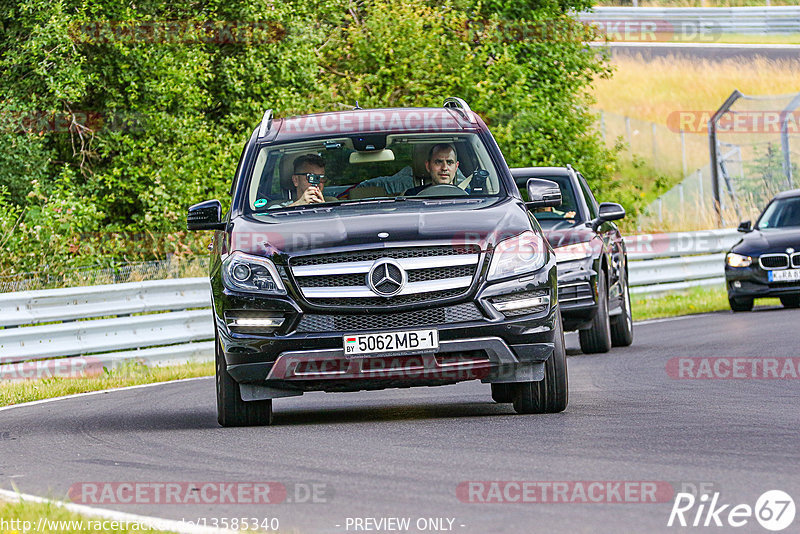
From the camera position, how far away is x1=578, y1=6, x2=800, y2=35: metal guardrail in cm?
5928

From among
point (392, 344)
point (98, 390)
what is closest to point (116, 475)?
point (392, 344)

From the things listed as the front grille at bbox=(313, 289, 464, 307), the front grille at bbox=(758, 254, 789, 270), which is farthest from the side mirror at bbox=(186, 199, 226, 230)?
the front grille at bbox=(758, 254, 789, 270)

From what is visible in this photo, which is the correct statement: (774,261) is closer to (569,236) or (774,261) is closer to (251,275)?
(569,236)

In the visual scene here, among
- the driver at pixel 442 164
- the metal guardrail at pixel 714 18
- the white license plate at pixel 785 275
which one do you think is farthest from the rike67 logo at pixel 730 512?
the metal guardrail at pixel 714 18

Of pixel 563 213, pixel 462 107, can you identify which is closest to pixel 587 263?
pixel 563 213

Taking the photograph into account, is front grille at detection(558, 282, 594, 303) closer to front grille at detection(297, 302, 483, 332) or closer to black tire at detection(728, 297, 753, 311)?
front grille at detection(297, 302, 483, 332)

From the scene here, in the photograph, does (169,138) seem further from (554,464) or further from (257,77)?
(554,464)

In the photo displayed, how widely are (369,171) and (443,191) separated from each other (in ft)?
1.77

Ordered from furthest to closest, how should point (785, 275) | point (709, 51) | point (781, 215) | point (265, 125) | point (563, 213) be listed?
1. point (709, 51)
2. point (781, 215)
3. point (785, 275)
4. point (563, 213)
5. point (265, 125)

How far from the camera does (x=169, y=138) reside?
88.8 feet

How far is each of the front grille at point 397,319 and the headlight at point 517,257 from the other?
274mm

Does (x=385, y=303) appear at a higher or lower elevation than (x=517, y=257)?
lower

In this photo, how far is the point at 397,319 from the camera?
8.52 m

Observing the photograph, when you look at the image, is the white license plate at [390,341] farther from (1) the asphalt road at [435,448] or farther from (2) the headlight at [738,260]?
(2) the headlight at [738,260]
